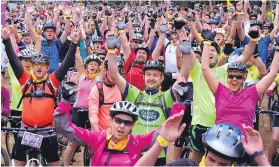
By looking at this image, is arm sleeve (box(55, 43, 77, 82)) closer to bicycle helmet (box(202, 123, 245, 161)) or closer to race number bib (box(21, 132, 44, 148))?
race number bib (box(21, 132, 44, 148))

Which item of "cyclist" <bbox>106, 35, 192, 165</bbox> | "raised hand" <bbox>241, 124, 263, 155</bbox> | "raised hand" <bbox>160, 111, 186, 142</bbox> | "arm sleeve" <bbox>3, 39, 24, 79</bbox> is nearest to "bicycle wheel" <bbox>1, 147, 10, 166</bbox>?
"arm sleeve" <bbox>3, 39, 24, 79</bbox>

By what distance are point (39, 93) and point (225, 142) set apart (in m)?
3.11

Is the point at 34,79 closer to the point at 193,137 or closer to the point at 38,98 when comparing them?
the point at 38,98

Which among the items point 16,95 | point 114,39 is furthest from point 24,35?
point 114,39

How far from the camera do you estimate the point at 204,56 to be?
228 inches

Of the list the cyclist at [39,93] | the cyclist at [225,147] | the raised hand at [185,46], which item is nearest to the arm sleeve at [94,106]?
the cyclist at [39,93]

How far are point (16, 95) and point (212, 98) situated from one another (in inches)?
124

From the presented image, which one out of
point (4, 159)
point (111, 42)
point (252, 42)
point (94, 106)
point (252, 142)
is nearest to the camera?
point (252, 142)

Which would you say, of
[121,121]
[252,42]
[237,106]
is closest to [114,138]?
[121,121]

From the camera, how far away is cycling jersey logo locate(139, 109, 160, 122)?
5.74m

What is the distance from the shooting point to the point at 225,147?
3.61 metres

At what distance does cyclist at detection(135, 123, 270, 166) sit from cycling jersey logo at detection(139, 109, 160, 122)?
6.40 feet

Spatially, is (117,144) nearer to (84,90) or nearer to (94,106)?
(94,106)

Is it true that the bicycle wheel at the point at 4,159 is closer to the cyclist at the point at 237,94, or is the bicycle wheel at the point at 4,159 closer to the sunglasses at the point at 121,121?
the sunglasses at the point at 121,121
